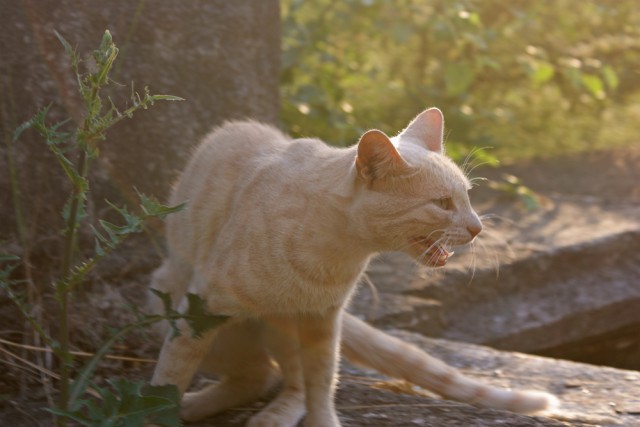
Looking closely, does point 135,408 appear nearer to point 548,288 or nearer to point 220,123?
point 220,123

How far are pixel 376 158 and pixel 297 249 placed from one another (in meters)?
0.30

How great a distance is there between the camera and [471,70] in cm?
505

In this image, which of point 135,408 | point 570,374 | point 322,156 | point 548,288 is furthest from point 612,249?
point 135,408

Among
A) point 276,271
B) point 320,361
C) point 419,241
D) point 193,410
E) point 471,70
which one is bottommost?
point 193,410

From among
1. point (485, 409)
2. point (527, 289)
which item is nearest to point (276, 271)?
point (485, 409)

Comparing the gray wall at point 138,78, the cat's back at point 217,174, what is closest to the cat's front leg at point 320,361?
the cat's back at point 217,174

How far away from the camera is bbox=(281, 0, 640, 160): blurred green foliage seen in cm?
471

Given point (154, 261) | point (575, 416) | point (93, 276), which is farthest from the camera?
point (154, 261)

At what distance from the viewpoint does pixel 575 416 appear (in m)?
2.71

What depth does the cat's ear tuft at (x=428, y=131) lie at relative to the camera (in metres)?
2.52

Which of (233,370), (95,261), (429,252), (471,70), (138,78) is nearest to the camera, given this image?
(95,261)

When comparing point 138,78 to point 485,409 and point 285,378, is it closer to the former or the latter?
point 285,378

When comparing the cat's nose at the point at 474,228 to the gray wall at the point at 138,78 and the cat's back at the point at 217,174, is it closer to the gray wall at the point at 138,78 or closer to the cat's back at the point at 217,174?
the cat's back at the point at 217,174

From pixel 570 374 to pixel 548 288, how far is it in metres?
0.98
